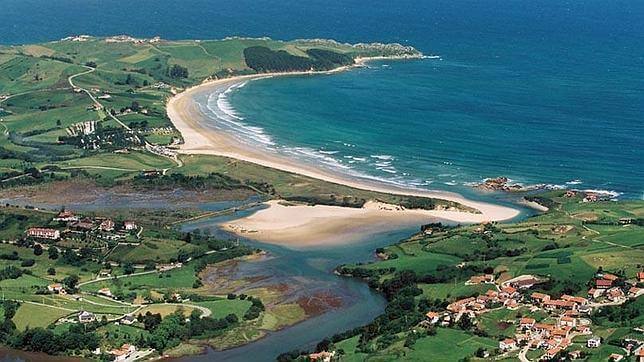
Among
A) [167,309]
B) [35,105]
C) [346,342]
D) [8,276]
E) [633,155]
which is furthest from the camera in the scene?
[35,105]

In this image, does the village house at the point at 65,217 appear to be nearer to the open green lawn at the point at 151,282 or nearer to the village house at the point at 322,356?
the open green lawn at the point at 151,282

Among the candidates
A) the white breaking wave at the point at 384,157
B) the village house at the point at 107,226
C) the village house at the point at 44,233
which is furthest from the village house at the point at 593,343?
the white breaking wave at the point at 384,157

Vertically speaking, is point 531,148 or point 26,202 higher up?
point 531,148

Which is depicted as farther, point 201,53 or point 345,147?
point 201,53

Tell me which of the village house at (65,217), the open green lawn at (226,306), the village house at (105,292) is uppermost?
the village house at (65,217)

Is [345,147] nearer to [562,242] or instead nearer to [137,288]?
[562,242]

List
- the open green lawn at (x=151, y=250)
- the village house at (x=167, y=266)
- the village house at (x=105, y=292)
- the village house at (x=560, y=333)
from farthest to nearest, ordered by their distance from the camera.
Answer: the open green lawn at (x=151, y=250) → the village house at (x=167, y=266) → the village house at (x=105, y=292) → the village house at (x=560, y=333)

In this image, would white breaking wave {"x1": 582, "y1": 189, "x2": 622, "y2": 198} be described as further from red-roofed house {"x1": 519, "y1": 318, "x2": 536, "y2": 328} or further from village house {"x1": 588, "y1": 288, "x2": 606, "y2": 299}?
red-roofed house {"x1": 519, "y1": 318, "x2": 536, "y2": 328}

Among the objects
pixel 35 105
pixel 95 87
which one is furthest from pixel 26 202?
pixel 95 87
